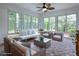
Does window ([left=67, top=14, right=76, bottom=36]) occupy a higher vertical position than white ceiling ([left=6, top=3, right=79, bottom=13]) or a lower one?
lower

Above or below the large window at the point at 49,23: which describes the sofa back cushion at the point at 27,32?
below

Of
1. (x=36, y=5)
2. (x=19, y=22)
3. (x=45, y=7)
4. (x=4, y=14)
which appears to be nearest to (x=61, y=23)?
(x=45, y=7)

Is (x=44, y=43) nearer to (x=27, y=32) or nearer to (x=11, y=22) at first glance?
(x=27, y=32)

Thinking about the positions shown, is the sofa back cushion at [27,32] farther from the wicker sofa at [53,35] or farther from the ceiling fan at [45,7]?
the ceiling fan at [45,7]

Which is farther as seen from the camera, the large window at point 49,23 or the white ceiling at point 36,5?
the large window at point 49,23

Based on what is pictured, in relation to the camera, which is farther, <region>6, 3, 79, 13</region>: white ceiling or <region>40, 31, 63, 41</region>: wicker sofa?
<region>40, 31, 63, 41</region>: wicker sofa

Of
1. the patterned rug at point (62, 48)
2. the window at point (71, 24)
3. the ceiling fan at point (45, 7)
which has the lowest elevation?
the patterned rug at point (62, 48)

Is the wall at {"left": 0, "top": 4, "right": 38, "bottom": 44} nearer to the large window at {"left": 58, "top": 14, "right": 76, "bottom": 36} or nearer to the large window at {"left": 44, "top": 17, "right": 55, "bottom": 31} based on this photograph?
the large window at {"left": 44, "top": 17, "right": 55, "bottom": 31}

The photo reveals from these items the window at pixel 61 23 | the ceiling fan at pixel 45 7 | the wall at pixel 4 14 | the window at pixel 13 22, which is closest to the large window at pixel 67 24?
the window at pixel 61 23

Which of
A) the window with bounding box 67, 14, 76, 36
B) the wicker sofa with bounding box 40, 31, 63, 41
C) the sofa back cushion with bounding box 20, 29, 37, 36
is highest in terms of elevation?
the window with bounding box 67, 14, 76, 36

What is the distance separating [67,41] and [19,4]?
3.82 feet

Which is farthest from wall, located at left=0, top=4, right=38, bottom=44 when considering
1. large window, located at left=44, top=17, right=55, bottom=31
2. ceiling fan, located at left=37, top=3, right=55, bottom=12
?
large window, located at left=44, top=17, right=55, bottom=31

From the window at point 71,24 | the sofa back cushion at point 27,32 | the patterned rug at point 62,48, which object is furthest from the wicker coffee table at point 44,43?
the window at point 71,24

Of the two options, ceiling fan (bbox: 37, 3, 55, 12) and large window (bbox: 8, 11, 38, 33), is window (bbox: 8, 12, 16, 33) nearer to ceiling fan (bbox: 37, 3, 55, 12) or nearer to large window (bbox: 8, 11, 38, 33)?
large window (bbox: 8, 11, 38, 33)
